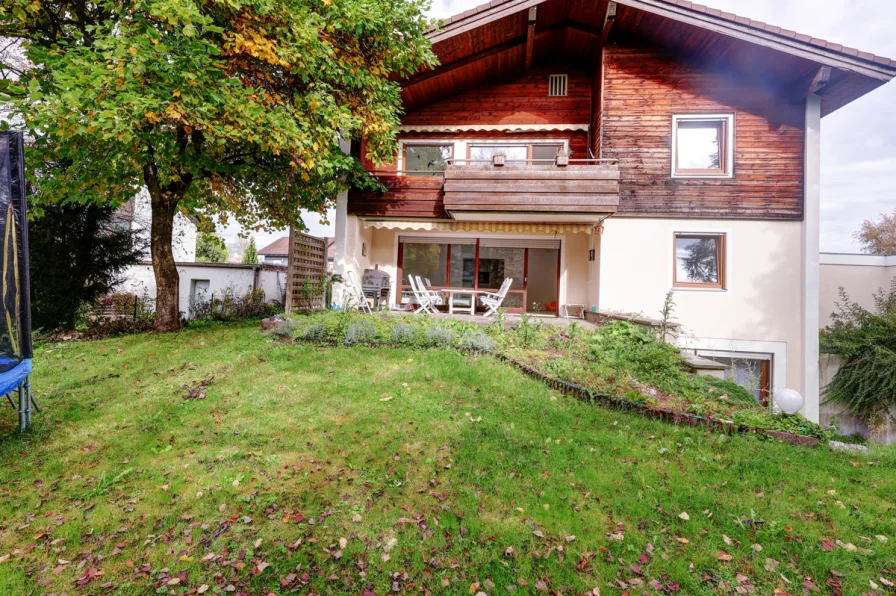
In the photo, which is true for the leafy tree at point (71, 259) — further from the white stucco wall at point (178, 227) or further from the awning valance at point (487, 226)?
the awning valance at point (487, 226)

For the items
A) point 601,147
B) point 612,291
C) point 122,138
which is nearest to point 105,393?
point 122,138

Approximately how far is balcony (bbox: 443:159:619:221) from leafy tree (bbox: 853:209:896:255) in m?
23.9

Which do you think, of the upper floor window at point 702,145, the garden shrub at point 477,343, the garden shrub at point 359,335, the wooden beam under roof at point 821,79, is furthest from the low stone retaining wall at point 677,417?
the wooden beam under roof at point 821,79

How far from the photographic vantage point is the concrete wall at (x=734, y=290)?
30.8ft

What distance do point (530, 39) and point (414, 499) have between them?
425 inches

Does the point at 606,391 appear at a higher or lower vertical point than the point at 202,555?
higher

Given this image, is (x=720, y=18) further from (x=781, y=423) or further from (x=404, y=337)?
(x=404, y=337)

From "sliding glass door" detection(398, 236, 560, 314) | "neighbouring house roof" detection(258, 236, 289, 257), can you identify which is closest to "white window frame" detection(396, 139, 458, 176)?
"sliding glass door" detection(398, 236, 560, 314)

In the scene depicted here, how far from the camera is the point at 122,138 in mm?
5449

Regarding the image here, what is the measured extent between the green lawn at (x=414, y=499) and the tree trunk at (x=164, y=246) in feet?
13.2

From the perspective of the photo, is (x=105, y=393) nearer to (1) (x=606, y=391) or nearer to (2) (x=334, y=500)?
(2) (x=334, y=500)

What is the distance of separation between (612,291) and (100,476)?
9666 mm

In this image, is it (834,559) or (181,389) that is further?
(181,389)

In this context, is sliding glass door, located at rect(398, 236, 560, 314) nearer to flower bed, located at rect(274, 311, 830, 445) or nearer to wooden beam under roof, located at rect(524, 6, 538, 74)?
flower bed, located at rect(274, 311, 830, 445)
